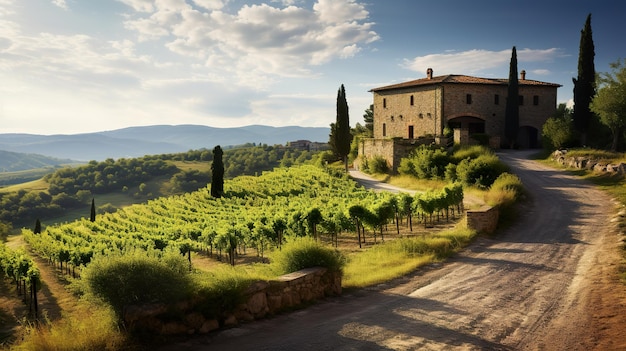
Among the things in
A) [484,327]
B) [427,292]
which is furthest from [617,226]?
[484,327]

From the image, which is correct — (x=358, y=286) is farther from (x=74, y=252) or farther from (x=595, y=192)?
(x=74, y=252)

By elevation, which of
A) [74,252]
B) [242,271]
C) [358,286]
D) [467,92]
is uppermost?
[467,92]

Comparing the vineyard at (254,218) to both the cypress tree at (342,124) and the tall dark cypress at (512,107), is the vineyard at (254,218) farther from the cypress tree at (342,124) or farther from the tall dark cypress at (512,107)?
the tall dark cypress at (512,107)

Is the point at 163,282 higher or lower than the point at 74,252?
higher

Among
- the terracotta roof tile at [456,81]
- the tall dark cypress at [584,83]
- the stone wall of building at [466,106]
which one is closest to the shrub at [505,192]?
the tall dark cypress at [584,83]

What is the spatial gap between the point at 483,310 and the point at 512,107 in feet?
140

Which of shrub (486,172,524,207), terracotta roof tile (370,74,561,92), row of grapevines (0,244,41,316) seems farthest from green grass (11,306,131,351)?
terracotta roof tile (370,74,561,92)

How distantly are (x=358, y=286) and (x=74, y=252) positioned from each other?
22803 millimetres

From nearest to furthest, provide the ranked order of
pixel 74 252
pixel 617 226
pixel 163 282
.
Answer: pixel 163 282, pixel 617 226, pixel 74 252

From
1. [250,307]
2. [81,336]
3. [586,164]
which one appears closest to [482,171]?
[586,164]

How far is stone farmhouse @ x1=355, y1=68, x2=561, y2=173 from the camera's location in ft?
152

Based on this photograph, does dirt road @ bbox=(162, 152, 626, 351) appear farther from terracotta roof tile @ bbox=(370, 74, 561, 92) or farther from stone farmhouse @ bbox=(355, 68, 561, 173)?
terracotta roof tile @ bbox=(370, 74, 561, 92)

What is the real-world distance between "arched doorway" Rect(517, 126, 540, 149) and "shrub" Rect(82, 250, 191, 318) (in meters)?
50.6

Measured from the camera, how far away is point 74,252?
2681 centimetres
